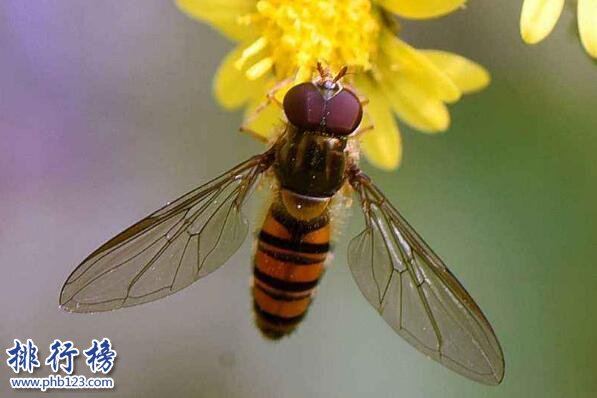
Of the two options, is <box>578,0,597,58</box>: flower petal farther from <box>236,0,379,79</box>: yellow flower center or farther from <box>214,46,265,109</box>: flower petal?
<box>214,46,265,109</box>: flower petal

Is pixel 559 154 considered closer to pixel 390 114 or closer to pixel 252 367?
pixel 390 114

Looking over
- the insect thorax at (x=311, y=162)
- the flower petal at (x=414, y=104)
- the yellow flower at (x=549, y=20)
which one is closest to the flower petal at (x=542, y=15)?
the yellow flower at (x=549, y=20)

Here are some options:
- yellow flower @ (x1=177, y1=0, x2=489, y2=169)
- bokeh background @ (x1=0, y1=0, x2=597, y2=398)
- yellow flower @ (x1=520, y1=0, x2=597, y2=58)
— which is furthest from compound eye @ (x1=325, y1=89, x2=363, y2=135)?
bokeh background @ (x1=0, y1=0, x2=597, y2=398)

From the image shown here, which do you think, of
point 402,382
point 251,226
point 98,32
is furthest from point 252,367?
point 98,32

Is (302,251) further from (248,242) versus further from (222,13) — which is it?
(248,242)

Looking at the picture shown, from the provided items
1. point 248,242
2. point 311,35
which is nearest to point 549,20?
point 311,35

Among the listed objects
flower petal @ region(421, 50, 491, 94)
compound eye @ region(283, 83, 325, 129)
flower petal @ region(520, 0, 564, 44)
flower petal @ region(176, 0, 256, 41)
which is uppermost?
flower petal @ region(176, 0, 256, 41)
